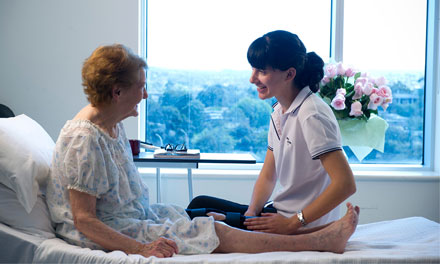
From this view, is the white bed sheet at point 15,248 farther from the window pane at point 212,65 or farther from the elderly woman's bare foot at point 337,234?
the window pane at point 212,65

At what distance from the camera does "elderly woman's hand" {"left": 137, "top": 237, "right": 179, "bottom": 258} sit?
138 cm

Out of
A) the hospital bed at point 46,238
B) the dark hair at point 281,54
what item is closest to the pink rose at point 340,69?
the dark hair at point 281,54

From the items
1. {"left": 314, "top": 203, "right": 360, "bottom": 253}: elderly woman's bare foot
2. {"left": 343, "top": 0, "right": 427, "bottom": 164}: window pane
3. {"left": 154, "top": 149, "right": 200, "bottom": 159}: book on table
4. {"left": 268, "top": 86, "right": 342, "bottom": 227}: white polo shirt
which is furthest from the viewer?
{"left": 343, "top": 0, "right": 427, "bottom": 164}: window pane

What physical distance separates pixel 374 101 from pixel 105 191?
72.2 inches

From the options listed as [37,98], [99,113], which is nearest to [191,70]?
[37,98]

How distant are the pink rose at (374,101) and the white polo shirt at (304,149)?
3.49ft

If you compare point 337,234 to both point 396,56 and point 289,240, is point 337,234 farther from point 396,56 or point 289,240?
point 396,56

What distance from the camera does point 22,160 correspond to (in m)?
1.53

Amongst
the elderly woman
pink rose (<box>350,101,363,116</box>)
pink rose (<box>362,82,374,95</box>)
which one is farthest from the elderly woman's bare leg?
pink rose (<box>362,82,374,95</box>)

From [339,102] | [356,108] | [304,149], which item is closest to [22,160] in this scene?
[304,149]

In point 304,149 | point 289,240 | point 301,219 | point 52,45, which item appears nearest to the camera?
point 289,240

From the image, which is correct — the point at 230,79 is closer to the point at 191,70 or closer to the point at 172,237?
the point at 191,70

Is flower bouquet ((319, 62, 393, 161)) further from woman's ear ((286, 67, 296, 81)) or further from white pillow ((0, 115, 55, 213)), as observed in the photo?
white pillow ((0, 115, 55, 213))

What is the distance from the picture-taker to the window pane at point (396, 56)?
3689 millimetres
